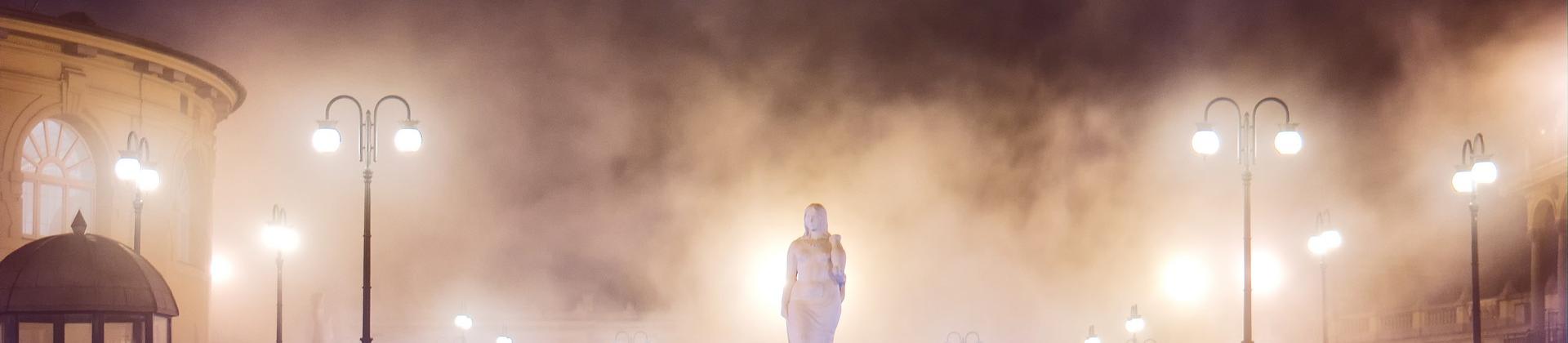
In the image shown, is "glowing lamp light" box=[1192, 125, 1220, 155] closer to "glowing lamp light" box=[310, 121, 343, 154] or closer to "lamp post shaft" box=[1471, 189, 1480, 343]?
"lamp post shaft" box=[1471, 189, 1480, 343]

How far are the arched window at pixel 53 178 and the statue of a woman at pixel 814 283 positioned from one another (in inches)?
771

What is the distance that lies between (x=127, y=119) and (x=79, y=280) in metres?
13.6

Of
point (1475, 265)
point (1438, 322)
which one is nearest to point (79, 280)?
point (1475, 265)

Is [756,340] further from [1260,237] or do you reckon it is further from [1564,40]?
[1564,40]

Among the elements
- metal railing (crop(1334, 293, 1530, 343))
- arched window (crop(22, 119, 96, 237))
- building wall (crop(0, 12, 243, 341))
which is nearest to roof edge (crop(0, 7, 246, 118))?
building wall (crop(0, 12, 243, 341))

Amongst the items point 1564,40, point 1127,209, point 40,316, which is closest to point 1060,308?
point 1127,209

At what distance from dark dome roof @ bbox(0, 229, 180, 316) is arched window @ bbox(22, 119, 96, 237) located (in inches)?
374

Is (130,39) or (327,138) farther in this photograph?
(130,39)

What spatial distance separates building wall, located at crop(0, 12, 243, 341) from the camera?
94.6 feet

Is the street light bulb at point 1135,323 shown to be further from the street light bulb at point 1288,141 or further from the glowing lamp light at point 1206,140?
the glowing lamp light at point 1206,140

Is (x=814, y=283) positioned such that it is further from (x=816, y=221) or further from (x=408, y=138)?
(x=408, y=138)

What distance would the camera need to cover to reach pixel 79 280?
19312 millimetres

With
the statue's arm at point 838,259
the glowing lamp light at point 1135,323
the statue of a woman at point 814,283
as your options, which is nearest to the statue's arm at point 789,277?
the statue of a woman at point 814,283

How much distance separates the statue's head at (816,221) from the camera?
49.4 ft
